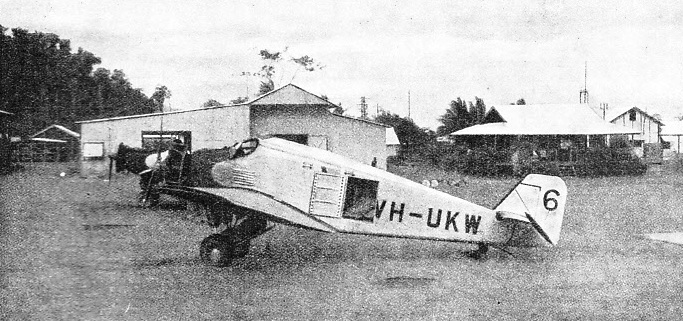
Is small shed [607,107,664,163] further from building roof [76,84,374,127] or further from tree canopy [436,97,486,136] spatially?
building roof [76,84,374,127]

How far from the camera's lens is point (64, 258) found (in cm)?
867

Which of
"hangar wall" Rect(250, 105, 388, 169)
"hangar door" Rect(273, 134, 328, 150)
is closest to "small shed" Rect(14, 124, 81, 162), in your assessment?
"hangar wall" Rect(250, 105, 388, 169)

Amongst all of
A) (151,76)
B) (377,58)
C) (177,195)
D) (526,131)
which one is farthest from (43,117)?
(526,131)

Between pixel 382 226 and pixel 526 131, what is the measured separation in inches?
747

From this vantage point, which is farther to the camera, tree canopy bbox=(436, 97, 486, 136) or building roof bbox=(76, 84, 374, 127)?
tree canopy bbox=(436, 97, 486, 136)

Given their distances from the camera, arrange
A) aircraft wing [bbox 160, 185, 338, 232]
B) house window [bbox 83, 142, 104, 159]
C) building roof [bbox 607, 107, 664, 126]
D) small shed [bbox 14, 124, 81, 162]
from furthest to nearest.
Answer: building roof [bbox 607, 107, 664, 126], house window [bbox 83, 142, 104, 159], small shed [bbox 14, 124, 81, 162], aircraft wing [bbox 160, 185, 338, 232]

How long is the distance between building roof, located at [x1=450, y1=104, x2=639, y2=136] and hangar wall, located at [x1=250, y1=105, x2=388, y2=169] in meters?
6.54

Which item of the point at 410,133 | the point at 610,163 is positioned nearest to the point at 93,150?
the point at 410,133

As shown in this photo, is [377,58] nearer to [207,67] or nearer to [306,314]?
[207,67]

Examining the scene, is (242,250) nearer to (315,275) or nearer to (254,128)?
(315,275)

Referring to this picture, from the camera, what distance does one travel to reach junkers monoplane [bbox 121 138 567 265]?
8.41 meters

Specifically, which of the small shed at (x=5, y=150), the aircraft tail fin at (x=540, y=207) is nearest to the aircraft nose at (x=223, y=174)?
the aircraft tail fin at (x=540, y=207)

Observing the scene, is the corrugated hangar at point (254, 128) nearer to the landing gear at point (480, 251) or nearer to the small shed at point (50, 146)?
the small shed at point (50, 146)

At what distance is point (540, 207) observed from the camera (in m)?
8.93
